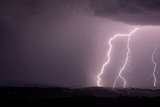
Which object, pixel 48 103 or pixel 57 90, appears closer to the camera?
pixel 48 103

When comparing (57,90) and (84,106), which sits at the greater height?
(57,90)

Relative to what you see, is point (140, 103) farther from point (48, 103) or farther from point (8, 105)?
point (8, 105)

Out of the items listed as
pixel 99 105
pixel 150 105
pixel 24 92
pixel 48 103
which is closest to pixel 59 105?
pixel 48 103

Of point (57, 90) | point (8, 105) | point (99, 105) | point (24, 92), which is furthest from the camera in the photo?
point (57, 90)

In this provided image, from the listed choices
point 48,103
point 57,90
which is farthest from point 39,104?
point 57,90

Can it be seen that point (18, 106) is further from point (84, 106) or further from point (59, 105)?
point (84, 106)

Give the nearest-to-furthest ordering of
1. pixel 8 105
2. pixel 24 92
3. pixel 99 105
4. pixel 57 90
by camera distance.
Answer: pixel 8 105
pixel 99 105
pixel 24 92
pixel 57 90

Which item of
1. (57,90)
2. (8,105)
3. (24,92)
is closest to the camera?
(8,105)

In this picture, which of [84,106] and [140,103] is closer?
[84,106]
